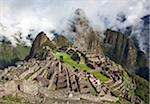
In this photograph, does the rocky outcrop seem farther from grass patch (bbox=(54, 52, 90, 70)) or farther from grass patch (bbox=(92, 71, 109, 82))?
grass patch (bbox=(54, 52, 90, 70))

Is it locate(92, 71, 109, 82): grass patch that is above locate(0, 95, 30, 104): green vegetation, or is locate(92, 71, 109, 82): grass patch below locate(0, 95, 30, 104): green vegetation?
above

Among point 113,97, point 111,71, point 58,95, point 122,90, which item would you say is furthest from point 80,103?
point 111,71

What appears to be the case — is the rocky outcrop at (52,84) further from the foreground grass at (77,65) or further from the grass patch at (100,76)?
the foreground grass at (77,65)

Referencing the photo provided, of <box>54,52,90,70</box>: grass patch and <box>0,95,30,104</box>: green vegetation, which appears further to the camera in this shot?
<box>54,52,90,70</box>: grass patch

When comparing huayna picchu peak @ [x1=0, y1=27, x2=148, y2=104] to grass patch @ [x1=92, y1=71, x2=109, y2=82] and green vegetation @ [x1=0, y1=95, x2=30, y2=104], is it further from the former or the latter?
green vegetation @ [x1=0, y1=95, x2=30, y2=104]

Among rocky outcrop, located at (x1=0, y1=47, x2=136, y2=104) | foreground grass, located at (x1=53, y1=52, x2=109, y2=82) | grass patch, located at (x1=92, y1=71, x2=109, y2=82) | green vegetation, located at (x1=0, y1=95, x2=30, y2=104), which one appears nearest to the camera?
green vegetation, located at (x1=0, y1=95, x2=30, y2=104)

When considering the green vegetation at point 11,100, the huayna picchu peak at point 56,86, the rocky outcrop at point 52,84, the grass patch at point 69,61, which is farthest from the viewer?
the grass patch at point 69,61

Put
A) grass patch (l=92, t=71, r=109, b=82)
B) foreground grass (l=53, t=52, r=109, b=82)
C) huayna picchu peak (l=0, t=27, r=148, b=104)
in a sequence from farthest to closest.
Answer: foreground grass (l=53, t=52, r=109, b=82), grass patch (l=92, t=71, r=109, b=82), huayna picchu peak (l=0, t=27, r=148, b=104)

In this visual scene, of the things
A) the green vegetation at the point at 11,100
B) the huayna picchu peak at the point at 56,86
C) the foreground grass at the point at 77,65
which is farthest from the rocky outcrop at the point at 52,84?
the foreground grass at the point at 77,65

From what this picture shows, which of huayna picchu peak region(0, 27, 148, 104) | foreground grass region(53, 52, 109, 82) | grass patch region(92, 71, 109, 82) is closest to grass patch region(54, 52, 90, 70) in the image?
foreground grass region(53, 52, 109, 82)

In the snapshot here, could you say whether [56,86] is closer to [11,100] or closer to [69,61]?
[11,100]

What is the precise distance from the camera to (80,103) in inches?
3243

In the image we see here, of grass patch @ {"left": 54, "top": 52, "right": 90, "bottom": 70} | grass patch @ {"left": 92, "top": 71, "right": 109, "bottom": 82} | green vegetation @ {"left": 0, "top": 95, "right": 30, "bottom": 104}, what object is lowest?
green vegetation @ {"left": 0, "top": 95, "right": 30, "bottom": 104}

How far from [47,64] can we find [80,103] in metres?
19.6
